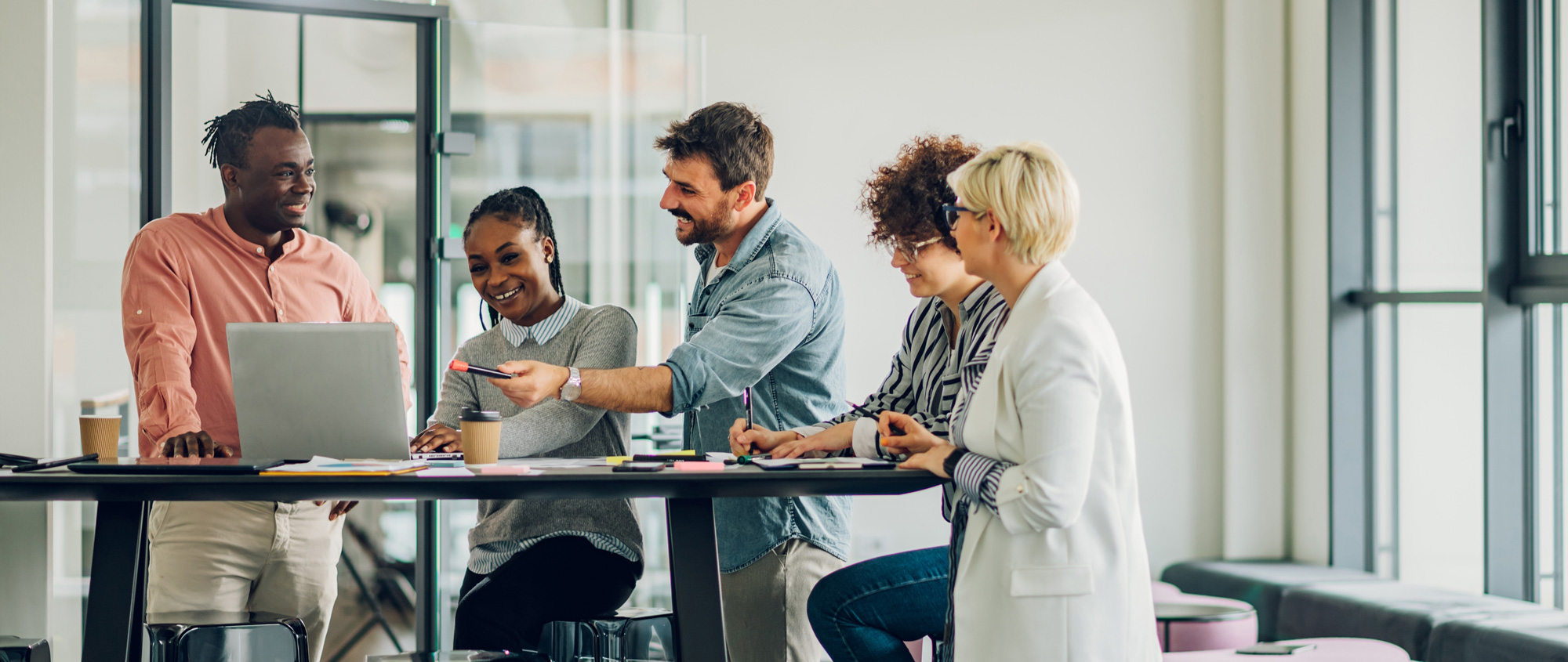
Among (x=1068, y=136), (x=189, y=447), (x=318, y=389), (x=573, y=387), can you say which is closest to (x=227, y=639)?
(x=189, y=447)

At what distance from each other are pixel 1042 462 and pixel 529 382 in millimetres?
796

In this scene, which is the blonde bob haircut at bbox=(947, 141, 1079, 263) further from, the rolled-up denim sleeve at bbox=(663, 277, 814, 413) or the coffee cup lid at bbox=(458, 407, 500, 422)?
the coffee cup lid at bbox=(458, 407, 500, 422)

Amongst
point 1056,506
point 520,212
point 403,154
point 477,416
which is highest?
point 403,154

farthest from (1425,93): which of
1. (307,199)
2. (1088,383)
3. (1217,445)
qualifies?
(307,199)

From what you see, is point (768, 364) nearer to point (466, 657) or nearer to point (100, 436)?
point (466, 657)

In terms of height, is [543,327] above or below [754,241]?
below

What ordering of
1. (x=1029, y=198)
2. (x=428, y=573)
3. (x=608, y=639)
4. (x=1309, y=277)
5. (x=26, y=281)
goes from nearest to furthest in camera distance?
1. (x=1029, y=198)
2. (x=608, y=639)
3. (x=26, y=281)
4. (x=428, y=573)
5. (x=1309, y=277)

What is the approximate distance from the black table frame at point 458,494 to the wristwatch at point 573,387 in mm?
252

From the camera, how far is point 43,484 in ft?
5.24

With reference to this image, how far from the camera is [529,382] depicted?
1.90 meters

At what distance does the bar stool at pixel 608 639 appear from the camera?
6.34 ft

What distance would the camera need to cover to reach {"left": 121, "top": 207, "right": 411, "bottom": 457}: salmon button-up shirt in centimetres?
230

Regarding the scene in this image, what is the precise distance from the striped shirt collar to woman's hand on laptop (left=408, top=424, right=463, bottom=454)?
0.78 feet

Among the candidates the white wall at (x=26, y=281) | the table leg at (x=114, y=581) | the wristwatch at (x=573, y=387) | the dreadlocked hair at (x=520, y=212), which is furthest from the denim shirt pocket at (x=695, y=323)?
the white wall at (x=26, y=281)
